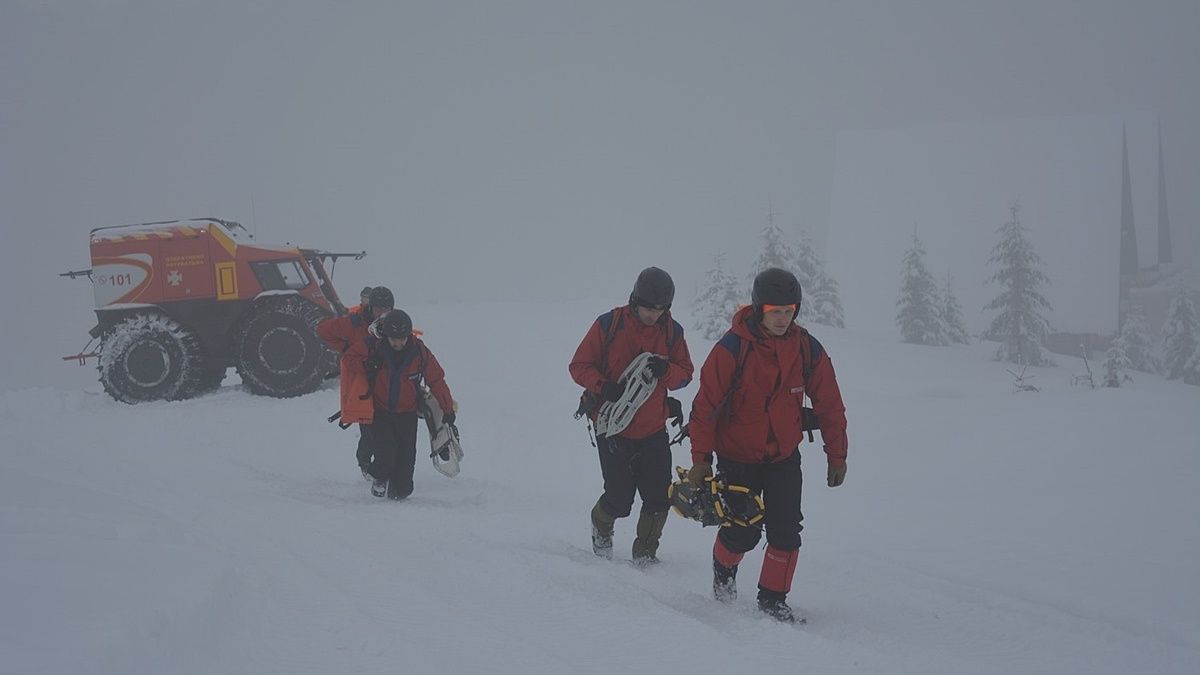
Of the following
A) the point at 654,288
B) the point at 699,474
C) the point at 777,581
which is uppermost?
the point at 654,288

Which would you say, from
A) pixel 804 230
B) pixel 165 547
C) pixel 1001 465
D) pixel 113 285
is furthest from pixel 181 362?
pixel 804 230

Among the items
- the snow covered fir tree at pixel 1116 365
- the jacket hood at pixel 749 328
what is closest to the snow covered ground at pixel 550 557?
the jacket hood at pixel 749 328

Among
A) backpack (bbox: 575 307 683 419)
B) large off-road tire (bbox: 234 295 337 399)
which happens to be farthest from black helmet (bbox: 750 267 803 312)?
large off-road tire (bbox: 234 295 337 399)

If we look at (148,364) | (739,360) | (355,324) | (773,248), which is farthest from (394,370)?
(773,248)

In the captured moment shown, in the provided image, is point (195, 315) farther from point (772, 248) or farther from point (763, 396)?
point (772, 248)

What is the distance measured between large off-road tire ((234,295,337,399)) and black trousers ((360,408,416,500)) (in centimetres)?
670

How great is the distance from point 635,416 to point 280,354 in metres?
→ 10.4

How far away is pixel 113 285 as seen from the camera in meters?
14.4

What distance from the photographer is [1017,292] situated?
94.7 ft

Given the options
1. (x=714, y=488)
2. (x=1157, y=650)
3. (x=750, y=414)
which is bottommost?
(x=1157, y=650)

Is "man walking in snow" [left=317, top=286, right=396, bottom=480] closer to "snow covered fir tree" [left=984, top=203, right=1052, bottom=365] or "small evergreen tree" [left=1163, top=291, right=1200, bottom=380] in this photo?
"snow covered fir tree" [left=984, top=203, right=1052, bottom=365]

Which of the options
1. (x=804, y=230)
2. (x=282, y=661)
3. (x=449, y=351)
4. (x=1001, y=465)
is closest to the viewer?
(x=282, y=661)

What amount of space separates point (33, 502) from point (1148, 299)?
3300 cm

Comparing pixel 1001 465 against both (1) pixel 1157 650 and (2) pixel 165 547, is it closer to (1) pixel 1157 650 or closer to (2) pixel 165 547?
(1) pixel 1157 650
